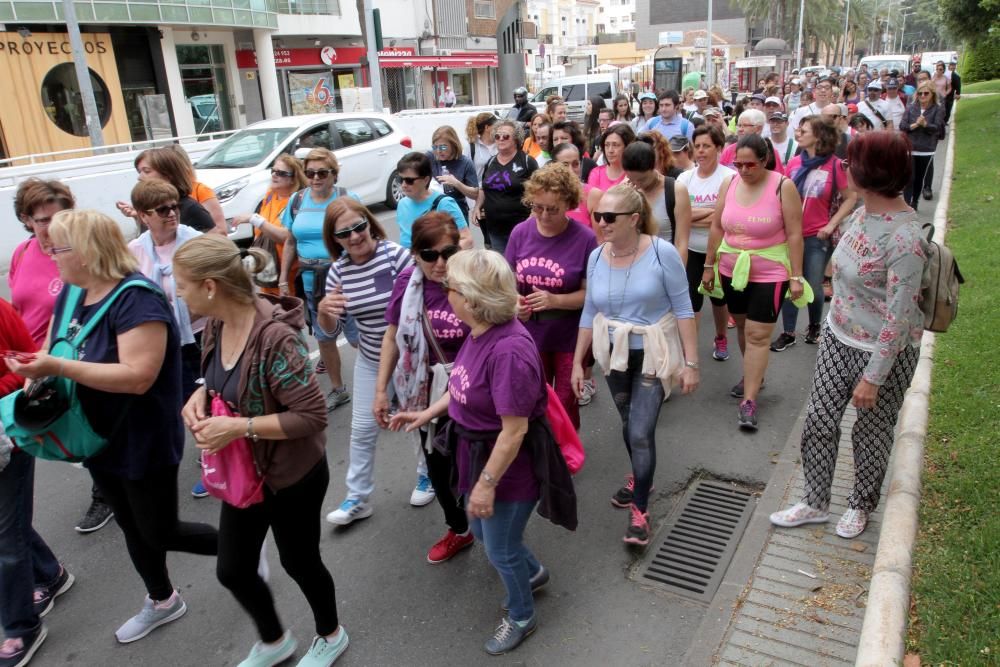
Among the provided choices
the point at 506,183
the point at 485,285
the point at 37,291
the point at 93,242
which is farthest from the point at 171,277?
the point at 506,183

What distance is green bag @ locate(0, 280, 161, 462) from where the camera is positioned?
9.14 feet

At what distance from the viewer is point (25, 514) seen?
3.18 meters

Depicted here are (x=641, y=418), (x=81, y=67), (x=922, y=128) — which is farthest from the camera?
(x=81, y=67)

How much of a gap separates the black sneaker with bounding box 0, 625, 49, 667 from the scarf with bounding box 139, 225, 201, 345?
67.1 inches

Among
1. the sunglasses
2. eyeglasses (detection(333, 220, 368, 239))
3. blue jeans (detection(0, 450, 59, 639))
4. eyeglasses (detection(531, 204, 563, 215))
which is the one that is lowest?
blue jeans (detection(0, 450, 59, 639))

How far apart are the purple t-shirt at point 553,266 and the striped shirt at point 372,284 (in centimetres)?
65

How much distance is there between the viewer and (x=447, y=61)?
129 ft

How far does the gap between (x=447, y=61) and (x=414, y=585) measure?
3906 centimetres

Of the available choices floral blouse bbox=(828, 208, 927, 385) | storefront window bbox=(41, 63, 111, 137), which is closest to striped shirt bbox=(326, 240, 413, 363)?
floral blouse bbox=(828, 208, 927, 385)

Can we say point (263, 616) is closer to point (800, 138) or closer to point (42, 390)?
point (42, 390)

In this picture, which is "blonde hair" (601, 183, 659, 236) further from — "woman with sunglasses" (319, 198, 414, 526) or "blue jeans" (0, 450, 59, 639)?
"blue jeans" (0, 450, 59, 639)

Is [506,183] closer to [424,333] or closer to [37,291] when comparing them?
[424,333]

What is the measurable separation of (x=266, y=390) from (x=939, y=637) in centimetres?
265

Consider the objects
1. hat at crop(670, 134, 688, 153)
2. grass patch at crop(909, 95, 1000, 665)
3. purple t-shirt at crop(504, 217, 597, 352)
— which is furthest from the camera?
hat at crop(670, 134, 688, 153)
